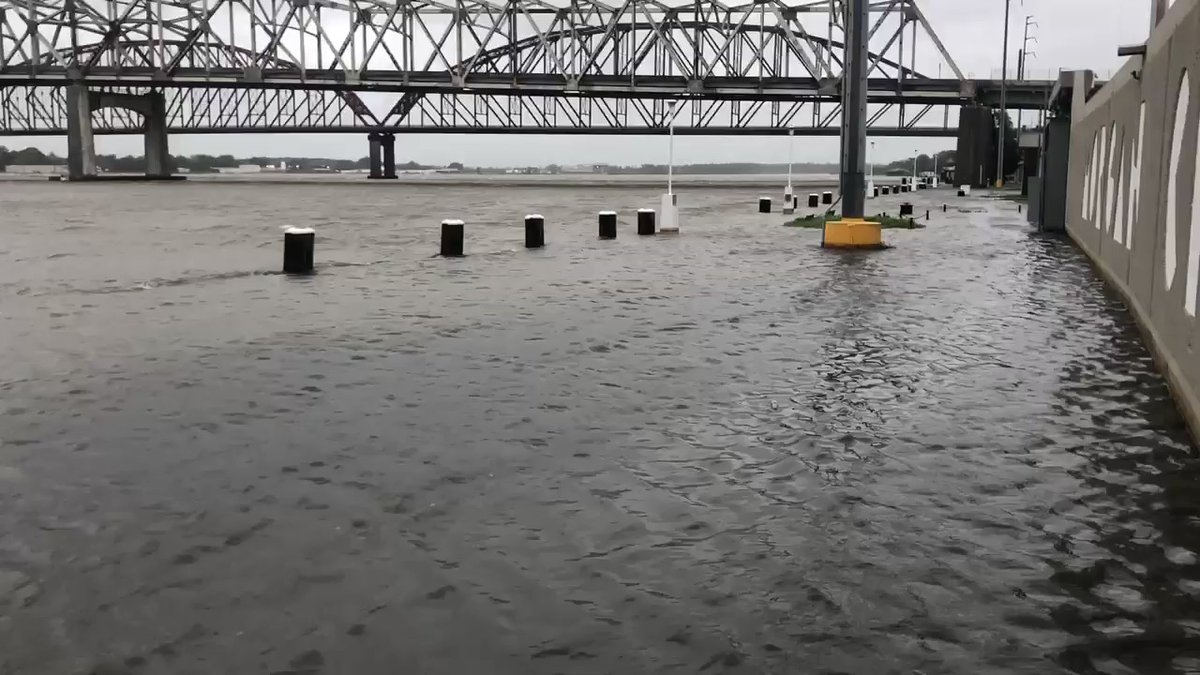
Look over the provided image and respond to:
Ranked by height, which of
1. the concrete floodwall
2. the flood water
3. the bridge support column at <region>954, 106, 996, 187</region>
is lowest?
the flood water

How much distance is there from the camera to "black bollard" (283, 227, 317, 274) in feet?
61.3

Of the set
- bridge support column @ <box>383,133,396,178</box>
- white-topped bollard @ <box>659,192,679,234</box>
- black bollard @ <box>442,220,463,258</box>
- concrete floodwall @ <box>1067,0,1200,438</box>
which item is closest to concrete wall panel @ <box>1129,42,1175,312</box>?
concrete floodwall @ <box>1067,0,1200,438</box>

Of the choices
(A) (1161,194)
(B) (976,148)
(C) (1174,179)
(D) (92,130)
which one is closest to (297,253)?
(A) (1161,194)

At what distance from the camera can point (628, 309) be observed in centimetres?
1341

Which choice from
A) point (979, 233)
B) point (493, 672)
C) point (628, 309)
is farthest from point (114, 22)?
point (493, 672)

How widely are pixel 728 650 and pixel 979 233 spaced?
2779 centimetres

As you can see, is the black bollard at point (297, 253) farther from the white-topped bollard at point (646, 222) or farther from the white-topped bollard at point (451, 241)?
the white-topped bollard at point (646, 222)

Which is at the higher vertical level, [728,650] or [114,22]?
[114,22]

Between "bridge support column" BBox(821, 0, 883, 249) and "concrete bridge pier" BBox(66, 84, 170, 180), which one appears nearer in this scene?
"bridge support column" BBox(821, 0, 883, 249)

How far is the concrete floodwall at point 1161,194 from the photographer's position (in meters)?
7.47

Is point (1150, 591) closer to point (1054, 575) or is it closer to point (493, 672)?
point (1054, 575)

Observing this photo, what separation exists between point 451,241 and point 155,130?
4938 inches

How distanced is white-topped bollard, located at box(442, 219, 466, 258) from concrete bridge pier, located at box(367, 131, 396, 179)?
16452 cm

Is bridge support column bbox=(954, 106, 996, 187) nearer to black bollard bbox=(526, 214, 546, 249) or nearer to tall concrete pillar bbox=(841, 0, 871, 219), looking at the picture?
tall concrete pillar bbox=(841, 0, 871, 219)
